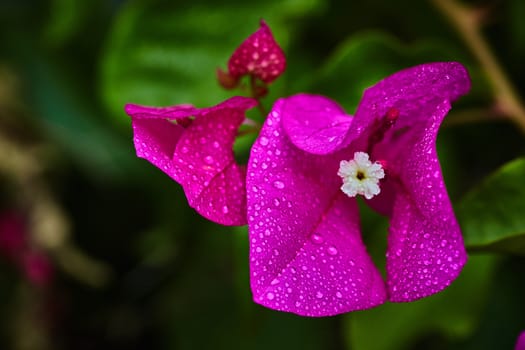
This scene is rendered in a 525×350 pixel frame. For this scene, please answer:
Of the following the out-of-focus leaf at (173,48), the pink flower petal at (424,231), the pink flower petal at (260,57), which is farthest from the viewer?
the out-of-focus leaf at (173,48)

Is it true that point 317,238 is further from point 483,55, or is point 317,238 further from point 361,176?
point 483,55

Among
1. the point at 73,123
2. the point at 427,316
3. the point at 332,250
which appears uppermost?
the point at 332,250

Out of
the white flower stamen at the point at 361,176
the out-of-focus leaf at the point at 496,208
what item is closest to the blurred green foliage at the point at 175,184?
the out-of-focus leaf at the point at 496,208

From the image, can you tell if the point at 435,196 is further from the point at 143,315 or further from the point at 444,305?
the point at 143,315

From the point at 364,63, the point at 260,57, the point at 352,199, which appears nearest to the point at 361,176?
the point at 352,199

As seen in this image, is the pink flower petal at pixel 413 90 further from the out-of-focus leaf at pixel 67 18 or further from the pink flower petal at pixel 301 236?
the out-of-focus leaf at pixel 67 18
